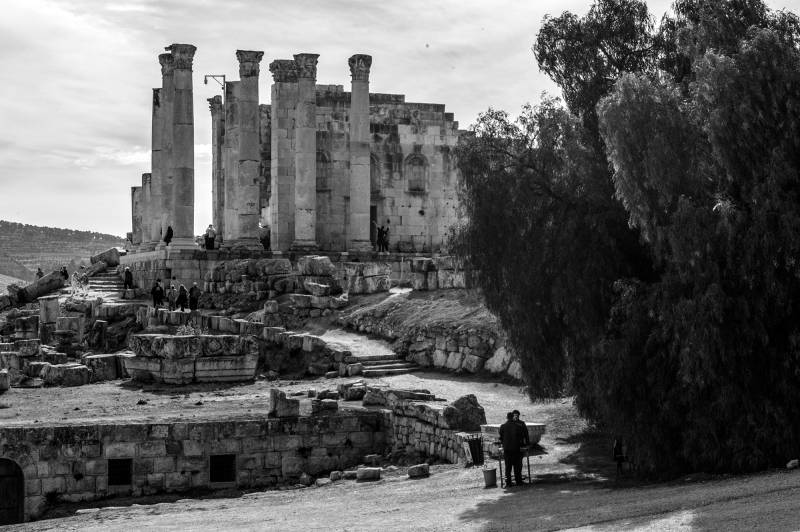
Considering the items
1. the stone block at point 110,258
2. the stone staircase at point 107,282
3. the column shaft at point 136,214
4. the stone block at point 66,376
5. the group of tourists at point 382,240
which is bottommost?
the stone block at point 66,376

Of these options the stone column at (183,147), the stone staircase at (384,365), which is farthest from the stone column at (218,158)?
the stone staircase at (384,365)

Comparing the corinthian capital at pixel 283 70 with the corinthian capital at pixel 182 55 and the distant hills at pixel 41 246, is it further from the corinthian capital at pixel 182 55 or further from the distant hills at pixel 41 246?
the distant hills at pixel 41 246

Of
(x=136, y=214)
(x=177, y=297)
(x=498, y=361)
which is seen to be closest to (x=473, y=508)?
(x=498, y=361)

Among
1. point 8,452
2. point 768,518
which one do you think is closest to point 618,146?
point 768,518

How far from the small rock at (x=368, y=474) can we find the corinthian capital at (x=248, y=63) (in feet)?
94.6

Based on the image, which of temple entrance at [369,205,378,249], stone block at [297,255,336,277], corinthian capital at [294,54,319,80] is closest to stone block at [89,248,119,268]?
temple entrance at [369,205,378,249]

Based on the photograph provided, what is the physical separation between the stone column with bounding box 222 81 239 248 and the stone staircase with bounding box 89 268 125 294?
490cm

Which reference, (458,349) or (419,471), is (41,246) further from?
(419,471)

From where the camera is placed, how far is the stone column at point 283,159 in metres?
52.9

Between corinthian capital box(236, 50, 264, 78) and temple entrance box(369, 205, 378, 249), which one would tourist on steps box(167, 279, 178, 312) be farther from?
temple entrance box(369, 205, 378, 249)

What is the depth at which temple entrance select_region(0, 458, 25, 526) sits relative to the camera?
25.4 meters

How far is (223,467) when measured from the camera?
2709 centimetres

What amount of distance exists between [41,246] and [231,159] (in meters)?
106

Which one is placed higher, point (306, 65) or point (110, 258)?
point (306, 65)
